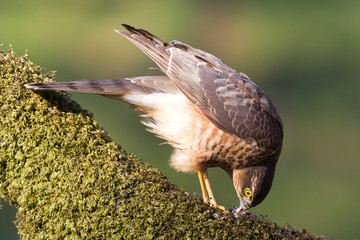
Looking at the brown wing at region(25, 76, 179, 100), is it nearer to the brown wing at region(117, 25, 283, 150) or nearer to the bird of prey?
the bird of prey

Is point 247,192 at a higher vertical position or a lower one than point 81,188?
lower

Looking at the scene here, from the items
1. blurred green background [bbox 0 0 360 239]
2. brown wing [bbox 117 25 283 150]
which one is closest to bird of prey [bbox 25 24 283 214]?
brown wing [bbox 117 25 283 150]

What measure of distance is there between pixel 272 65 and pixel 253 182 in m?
8.33

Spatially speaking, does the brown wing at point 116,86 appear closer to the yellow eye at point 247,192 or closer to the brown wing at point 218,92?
the brown wing at point 218,92

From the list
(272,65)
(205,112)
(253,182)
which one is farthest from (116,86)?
(272,65)

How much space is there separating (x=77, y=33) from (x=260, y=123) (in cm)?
900


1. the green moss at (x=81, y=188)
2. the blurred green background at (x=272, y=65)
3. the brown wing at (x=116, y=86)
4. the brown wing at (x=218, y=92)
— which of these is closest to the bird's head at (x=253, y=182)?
the brown wing at (x=218, y=92)

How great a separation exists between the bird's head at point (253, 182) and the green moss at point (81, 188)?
4.36ft

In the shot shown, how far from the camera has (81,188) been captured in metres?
3.04

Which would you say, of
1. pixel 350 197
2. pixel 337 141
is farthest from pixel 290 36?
pixel 350 197

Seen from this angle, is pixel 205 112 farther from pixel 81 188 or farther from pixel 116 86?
pixel 81 188

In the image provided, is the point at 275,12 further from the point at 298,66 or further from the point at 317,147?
the point at 317,147

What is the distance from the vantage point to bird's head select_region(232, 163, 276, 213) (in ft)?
15.5

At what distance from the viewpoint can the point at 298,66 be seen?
12.7 m
